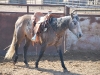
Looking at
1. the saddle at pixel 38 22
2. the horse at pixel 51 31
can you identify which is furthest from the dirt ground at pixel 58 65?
the saddle at pixel 38 22

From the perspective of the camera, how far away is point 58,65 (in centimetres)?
689

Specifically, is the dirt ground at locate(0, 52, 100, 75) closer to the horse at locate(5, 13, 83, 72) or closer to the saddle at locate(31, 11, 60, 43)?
the horse at locate(5, 13, 83, 72)

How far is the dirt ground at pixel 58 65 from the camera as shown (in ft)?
20.0

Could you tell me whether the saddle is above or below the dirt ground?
above

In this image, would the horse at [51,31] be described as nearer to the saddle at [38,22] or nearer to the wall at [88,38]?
the saddle at [38,22]

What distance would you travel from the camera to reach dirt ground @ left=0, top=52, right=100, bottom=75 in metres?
6.09

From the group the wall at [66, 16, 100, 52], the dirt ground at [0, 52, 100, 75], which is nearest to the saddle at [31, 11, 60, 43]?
the dirt ground at [0, 52, 100, 75]

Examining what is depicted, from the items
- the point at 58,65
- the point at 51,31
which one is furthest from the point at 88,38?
the point at 51,31

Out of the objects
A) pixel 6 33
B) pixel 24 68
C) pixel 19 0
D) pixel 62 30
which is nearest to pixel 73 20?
pixel 62 30

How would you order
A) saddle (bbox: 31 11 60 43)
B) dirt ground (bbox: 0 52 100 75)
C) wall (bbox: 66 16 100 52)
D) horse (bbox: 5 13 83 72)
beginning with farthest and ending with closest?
1. wall (bbox: 66 16 100 52)
2. saddle (bbox: 31 11 60 43)
3. dirt ground (bbox: 0 52 100 75)
4. horse (bbox: 5 13 83 72)

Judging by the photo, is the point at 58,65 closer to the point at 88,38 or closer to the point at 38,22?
the point at 38,22

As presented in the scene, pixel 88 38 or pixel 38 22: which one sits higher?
pixel 38 22

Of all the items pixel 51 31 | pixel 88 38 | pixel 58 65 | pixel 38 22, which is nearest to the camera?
pixel 51 31

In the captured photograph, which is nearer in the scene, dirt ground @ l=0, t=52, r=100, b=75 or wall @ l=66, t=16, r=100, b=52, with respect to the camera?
dirt ground @ l=0, t=52, r=100, b=75
